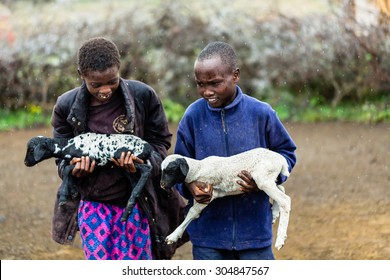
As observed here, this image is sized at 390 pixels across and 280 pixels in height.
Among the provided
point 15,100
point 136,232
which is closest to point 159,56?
point 15,100

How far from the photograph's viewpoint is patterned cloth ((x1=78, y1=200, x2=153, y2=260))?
3.56 m

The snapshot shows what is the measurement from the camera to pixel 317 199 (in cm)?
740

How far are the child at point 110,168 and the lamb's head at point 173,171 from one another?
20 centimetres

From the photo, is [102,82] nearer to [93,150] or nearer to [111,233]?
[93,150]

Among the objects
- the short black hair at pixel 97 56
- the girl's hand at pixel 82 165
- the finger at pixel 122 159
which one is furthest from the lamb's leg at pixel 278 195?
the short black hair at pixel 97 56

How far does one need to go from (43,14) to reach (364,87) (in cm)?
650

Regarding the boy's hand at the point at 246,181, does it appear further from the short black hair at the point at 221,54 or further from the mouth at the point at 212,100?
the short black hair at the point at 221,54

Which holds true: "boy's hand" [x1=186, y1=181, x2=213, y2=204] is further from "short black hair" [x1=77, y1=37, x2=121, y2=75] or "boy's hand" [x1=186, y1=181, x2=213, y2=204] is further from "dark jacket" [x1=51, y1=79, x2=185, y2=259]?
"short black hair" [x1=77, y1=37, x2=121, y2=75]

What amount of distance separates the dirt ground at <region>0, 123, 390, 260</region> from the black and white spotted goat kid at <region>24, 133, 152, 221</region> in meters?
2.43

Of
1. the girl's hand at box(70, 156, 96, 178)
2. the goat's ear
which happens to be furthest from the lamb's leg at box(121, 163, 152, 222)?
the goat's ear

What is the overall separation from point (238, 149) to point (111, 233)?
0.81 m

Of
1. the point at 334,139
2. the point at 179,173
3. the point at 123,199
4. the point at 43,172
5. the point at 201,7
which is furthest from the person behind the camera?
the point at 201,7

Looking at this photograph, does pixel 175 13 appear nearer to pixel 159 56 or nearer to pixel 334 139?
pixel 159 56

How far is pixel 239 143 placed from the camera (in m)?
3.42
